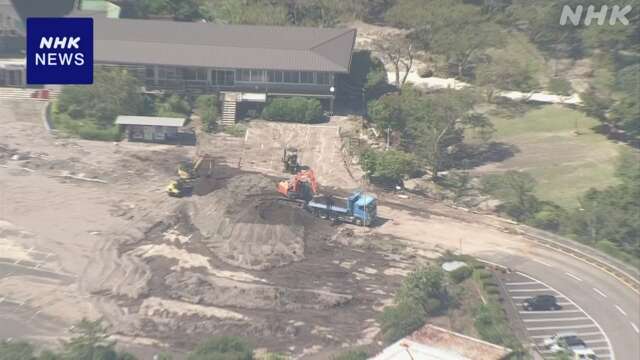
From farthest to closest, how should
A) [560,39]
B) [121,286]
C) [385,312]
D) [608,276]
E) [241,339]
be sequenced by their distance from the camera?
1. [560,39]
2. [608,276]
3. [121,286]
4. [385,312]
5. [241,339]

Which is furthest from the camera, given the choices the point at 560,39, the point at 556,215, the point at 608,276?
the point at 560,39

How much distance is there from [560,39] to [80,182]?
62.4 metres

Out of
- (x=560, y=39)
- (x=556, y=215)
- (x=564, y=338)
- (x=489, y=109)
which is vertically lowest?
(x=564, y=338)

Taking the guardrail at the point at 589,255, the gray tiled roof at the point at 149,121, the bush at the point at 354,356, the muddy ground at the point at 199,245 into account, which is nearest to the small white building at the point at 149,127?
the gray tiled roof at the point at 149,121

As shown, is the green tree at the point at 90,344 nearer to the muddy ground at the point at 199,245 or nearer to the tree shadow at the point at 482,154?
the muddy ground at the point at 199,245

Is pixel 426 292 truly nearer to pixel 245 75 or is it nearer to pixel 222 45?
pixel 245 75

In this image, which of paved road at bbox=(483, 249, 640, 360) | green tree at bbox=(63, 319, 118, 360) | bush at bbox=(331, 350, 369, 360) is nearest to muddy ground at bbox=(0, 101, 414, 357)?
green tree at bbox=(63, 319, 118, 360)

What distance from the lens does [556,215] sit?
6319 cm

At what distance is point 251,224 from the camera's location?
59031mm

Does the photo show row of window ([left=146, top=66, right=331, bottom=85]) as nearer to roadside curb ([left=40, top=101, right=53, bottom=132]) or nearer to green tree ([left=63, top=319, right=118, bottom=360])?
roadside curb ([left=40, top=101, right=53, bottom=132])

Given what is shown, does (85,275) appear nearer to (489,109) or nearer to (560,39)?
(489,109)

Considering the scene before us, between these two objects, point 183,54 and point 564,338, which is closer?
point 564,338

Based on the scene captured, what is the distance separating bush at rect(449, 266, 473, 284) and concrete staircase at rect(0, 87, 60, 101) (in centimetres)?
4901

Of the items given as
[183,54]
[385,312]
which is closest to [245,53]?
[183,54]
